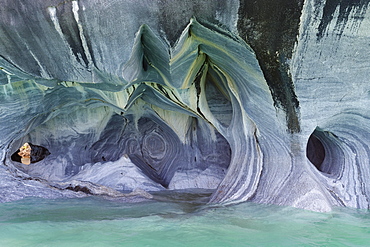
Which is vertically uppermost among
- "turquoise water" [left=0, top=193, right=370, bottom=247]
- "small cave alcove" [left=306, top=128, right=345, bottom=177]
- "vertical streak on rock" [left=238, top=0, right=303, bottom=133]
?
"vertical streak on rock" [left=238, top=0, right=303, bottom=133]

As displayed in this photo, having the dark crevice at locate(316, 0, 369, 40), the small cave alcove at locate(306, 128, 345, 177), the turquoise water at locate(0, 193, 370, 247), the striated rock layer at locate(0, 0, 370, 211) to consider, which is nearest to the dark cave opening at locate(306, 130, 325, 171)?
the striated rock layer at locate(0, 0, 370, 211)

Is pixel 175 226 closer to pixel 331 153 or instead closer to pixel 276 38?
pixel 276 38

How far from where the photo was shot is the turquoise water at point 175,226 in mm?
1957

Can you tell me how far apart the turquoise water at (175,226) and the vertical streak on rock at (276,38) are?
3.18 feet

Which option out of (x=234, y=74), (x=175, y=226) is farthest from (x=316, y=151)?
(x=175, y=226)

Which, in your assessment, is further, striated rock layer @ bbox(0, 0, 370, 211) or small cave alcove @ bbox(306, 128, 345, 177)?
small cave alcove @ bbox(306, 128, 345, 177)

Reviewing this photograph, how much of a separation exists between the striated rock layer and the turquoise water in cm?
39

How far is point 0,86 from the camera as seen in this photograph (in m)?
3.96

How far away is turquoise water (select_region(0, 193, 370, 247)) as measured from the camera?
6.42 ft

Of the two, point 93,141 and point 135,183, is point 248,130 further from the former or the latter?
point 93,141

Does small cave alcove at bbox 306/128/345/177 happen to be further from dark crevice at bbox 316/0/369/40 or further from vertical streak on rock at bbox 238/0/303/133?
dark crevice at bbox 316/0/369/40

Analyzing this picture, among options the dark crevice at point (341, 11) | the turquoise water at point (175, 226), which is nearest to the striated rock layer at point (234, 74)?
the dark crevice at point (341, 11)

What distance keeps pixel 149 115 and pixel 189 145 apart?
2.88 feet

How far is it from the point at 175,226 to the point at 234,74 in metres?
1.85
